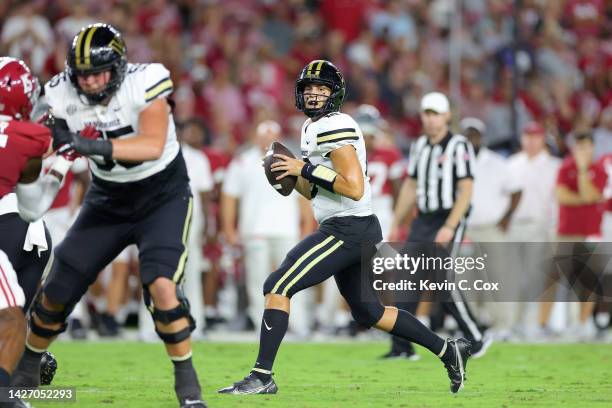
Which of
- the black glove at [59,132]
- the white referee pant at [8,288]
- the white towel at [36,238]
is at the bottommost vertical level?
the white referee pant at [8,288]

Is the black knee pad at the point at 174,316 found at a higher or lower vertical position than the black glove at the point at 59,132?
lower

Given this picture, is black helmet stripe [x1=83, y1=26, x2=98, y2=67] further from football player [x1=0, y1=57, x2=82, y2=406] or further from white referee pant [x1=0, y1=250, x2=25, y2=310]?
white referee pant [x1=0, y1=250, x2=25, y2=310]

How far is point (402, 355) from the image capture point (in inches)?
353

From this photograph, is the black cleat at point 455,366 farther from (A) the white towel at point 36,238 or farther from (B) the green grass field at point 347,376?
(A) the white towel at point 36,238

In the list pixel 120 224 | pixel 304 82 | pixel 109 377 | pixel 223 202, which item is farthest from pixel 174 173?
pixel 223 202

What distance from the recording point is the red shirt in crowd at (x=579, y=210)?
11.1m

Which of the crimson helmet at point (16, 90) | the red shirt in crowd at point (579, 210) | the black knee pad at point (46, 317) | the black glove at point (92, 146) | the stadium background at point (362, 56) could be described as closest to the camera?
the black glove at point (92, 146)

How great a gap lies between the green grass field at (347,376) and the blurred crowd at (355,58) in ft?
8.16

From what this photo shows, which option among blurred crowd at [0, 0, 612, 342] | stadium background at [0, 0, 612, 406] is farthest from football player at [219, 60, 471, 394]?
blurred crowd at [0, 0, 612, 342]

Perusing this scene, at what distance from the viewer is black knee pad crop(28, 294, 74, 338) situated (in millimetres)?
6012

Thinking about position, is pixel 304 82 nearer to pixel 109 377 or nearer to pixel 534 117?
pixel 109 377

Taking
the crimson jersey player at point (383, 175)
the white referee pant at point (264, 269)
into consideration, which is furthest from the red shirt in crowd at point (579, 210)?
the white referee pant at point (264, 269)

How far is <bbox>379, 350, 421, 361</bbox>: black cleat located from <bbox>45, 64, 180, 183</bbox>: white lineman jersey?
11.7 feet

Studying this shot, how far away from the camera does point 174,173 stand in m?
6.05
